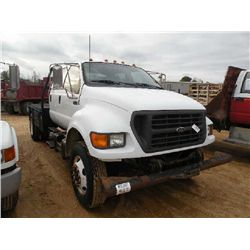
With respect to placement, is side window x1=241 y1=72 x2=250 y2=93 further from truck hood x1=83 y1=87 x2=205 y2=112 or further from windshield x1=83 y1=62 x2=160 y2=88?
truck hood x1=83 y1=87 x2=205 y2=112

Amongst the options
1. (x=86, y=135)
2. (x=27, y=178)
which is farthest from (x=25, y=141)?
(x=86, y=135)

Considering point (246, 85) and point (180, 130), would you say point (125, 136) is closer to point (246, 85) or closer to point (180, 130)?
point (180, 130)

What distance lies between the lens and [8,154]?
2.93 meters

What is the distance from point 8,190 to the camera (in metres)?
2.89

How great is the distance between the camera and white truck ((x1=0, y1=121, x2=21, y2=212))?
9.38 feet

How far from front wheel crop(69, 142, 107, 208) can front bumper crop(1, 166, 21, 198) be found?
0.84m

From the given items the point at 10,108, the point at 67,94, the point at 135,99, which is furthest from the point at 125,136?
the point at 10,108

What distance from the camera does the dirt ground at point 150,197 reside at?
3.57m

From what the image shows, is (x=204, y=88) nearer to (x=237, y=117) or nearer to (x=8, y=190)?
(x=237, y=117)

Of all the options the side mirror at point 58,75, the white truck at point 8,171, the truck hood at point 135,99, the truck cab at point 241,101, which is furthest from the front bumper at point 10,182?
the truck cab at point 241,101

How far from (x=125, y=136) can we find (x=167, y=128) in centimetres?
58

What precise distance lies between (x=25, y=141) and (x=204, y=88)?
6529mm

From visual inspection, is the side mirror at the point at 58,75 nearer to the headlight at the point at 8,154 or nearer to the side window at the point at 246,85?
the headlight at the point at 8,154

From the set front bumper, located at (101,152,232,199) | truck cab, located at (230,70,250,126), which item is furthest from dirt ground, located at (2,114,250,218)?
truck cab, located at (230,70,250,126)
